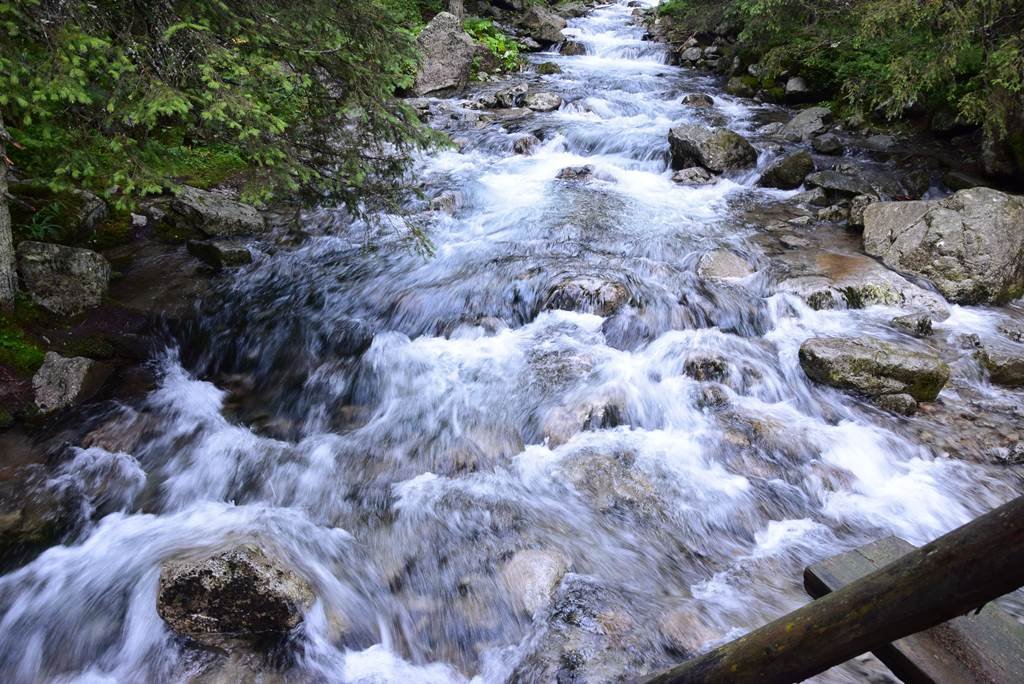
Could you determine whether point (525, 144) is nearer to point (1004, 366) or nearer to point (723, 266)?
point (723, 266)

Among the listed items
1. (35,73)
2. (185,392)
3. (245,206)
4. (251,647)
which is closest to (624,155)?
(245,206)

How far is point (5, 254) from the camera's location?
6.18 metres

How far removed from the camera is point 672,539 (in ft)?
17.0

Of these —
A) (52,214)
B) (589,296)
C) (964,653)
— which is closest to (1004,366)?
(589,296)

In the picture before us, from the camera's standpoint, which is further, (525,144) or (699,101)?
(699,101)

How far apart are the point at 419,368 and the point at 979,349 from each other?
22.5 ft

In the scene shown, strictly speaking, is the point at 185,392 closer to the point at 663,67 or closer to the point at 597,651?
the point at 597,651

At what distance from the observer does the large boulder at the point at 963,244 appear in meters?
8.72

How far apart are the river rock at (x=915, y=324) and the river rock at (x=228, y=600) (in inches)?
312

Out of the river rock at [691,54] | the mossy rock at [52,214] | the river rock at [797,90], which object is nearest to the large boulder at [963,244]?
the river rock at [797,90]

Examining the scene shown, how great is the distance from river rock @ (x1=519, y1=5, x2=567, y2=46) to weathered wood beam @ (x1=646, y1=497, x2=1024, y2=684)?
27.3 meters

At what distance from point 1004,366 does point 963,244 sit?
8.70ft

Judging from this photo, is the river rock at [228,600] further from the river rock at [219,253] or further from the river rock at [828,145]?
the river rock at [828,145]

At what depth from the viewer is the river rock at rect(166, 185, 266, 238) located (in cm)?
952
